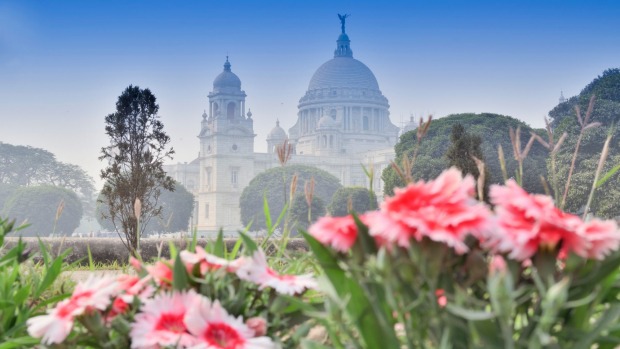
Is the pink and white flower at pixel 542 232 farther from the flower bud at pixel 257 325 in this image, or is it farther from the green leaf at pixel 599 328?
the flower bud at pixel 257 325

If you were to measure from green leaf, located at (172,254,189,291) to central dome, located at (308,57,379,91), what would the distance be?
394 ft

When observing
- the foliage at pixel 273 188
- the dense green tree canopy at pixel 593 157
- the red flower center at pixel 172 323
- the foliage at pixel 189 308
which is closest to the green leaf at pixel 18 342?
the foliage at pixel 189 308

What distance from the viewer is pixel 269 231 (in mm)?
3287

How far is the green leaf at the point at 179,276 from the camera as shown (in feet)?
7.57

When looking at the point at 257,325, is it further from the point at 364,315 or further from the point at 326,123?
the point at 326,123

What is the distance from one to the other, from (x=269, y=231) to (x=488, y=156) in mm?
45545

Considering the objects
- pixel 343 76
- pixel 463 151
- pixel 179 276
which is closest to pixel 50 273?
pixel 179 276

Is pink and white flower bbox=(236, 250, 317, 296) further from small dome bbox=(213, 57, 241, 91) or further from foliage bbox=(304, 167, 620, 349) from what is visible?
small dome bbox=(213, 57, 241, 91)

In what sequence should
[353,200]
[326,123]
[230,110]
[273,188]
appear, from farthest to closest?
[326,123]
[230,110]
[273,188]
[353,200]

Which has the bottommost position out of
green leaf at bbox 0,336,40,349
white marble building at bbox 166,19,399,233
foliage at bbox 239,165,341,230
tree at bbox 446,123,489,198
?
green leaf at bbox 0,336,40,349

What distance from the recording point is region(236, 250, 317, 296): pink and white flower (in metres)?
2.27

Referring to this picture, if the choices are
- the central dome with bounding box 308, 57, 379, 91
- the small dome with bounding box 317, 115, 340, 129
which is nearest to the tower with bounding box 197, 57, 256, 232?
the small dome with bounding box 317, 115, 340, 129

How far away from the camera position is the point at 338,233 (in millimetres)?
1950

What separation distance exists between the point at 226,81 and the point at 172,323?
109 m
